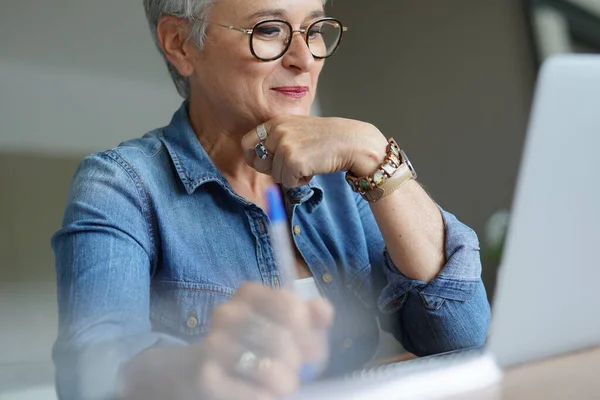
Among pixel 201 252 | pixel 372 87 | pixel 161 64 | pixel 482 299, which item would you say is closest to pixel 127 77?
A: pixel 161 64

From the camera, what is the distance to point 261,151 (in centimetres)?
52

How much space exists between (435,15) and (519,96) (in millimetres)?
144

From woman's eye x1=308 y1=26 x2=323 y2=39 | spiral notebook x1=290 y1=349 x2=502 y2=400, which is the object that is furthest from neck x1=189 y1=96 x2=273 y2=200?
spiral notebook x1=290 y1=349 x2=502 y2=400

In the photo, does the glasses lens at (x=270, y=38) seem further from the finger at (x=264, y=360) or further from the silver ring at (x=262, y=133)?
the finger at (x=264, y=360)

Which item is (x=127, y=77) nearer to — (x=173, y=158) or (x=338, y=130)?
(x=173, y=158)

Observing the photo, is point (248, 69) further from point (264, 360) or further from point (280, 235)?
point (264, 360)

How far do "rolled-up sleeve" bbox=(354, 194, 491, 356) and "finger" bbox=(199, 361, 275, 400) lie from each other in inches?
12.7

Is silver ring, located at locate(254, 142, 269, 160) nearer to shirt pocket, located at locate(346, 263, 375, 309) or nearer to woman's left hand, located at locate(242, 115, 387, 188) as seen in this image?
woman's left hand, located at locate(242, 115, 387, 188)

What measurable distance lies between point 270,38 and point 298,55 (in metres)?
0.04

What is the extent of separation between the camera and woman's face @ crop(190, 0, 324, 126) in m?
0.52

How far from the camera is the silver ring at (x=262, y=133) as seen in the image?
52cm

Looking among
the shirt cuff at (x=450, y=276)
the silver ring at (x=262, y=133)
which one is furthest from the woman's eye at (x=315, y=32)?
the shirt cuff at (x=450, y=276)

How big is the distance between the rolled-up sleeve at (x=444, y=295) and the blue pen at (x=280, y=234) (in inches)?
3.2

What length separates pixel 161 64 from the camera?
1.77 feet
